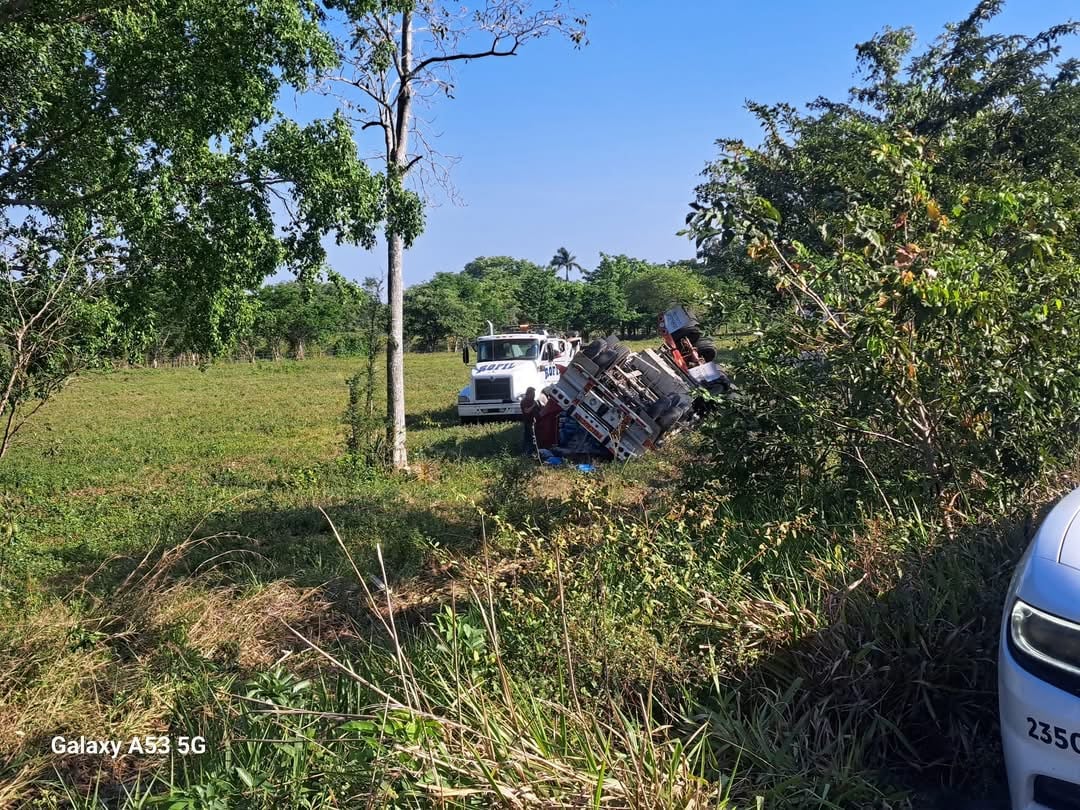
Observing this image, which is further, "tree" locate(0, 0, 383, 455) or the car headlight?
"tree" locate(0, 0, 383, 455)

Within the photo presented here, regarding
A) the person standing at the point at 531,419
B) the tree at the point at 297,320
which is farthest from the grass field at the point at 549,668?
the tree at the point at 297,320

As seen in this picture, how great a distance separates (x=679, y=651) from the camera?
3.45 metres

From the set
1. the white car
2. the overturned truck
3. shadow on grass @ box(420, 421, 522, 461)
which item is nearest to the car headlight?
the white car

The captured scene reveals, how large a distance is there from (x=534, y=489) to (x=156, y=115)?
6108 millimetres

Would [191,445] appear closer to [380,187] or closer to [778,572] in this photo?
[380,187]

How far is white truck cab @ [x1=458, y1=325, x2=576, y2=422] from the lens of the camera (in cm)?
1780

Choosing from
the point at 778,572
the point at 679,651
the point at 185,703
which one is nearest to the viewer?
the point at 679,651

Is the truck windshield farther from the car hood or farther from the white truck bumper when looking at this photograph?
the car hood

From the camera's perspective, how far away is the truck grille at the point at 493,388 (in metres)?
17.8

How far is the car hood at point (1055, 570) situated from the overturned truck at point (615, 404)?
30.3ft

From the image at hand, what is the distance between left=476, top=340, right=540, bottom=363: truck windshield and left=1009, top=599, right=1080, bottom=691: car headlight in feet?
57.1

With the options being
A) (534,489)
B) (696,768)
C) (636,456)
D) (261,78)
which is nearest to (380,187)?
(261,78)

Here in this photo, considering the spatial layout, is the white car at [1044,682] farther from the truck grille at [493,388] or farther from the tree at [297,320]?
the tree at [297,320]

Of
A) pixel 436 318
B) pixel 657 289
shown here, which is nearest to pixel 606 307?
pixel 657 289
